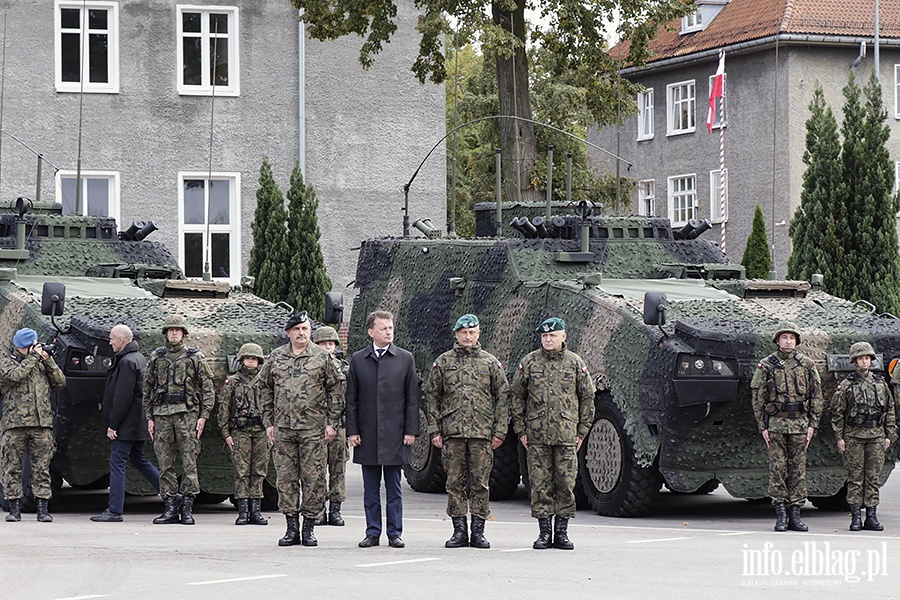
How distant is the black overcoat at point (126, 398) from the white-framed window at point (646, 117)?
32.8m

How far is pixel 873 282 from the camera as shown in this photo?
26172 millimetres

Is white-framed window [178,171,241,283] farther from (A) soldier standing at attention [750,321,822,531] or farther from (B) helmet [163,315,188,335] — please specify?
(A) soldier standing at attention [750,321,822,531]

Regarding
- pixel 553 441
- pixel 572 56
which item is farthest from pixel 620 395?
pixel 572 56

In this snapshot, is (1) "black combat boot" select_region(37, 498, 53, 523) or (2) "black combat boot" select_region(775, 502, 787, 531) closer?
(2) "black combat boot" select_region(775, 502, 787, 531)

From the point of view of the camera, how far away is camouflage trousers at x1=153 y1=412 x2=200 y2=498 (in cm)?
1427

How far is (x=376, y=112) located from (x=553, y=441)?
1786 centimetres

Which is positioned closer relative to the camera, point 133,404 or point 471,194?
point 133,404

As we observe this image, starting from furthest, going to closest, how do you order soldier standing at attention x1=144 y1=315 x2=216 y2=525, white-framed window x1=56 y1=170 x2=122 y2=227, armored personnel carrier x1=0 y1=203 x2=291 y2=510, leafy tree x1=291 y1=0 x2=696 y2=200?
white-framed window x1=56 y1=170 x2=122 y2=227 → leafy tree x1=291 y1=0 x2=696 y2=200 → armored personnel carrier x1=0 y1=203 x2=291 y2=510 → soldier standing at attention x1=144 y1=315 x2=216 y2=525

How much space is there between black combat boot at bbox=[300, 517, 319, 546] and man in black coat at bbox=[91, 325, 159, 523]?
98.7 inches

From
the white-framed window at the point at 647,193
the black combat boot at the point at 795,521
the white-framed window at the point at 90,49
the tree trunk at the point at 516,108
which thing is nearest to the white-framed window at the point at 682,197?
the white-framed window at the point at 647,193

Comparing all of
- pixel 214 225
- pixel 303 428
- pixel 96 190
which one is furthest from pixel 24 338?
pixel 214 225

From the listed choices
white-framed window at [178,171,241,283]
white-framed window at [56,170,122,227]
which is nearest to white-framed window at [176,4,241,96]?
white-framed window at [178,171,241,283]

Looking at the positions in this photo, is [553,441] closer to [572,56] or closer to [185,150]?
[572,56]

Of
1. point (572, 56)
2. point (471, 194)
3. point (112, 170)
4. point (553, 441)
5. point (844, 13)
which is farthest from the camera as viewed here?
point (471, 194)
